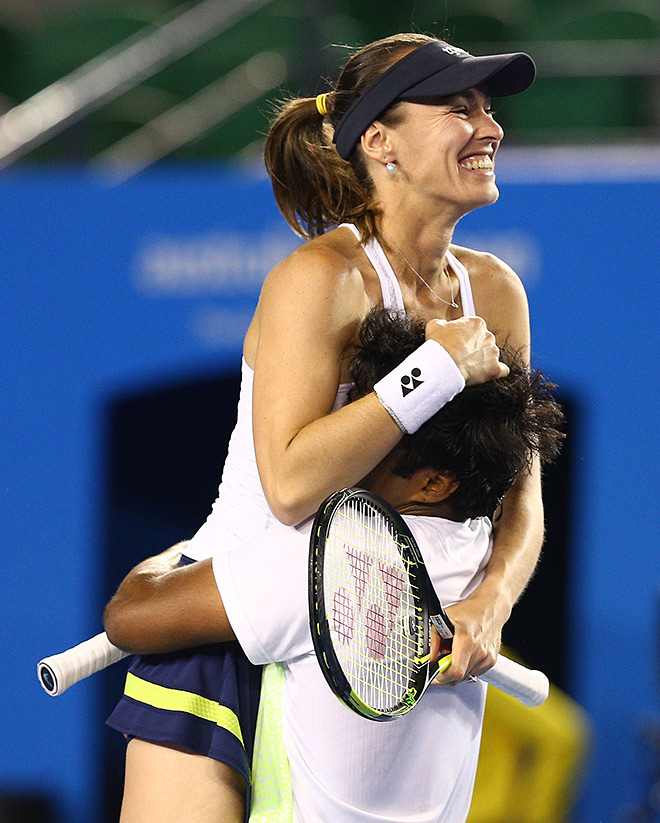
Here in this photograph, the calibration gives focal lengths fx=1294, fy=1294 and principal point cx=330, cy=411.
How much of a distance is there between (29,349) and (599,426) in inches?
67.1

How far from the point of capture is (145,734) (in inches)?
69.4

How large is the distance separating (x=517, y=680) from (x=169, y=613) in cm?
49

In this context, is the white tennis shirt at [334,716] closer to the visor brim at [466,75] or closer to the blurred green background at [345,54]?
the visor brim at [466,75]

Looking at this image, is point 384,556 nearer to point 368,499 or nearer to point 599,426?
point 368,499

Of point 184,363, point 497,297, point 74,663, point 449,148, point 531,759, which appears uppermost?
point 449,148

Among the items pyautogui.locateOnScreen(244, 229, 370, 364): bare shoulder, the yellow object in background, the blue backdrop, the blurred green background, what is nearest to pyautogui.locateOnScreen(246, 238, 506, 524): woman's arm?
pyautogui.locateOnScreen(244, 229, 370, 364): bare shoulder

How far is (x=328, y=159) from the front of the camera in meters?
1.93

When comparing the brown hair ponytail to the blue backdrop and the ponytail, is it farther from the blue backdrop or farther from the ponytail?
the blue backdrop

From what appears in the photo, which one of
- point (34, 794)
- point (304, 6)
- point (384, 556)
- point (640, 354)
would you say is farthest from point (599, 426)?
point (384, 556)

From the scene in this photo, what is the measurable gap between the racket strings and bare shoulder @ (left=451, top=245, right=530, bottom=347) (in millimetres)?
460

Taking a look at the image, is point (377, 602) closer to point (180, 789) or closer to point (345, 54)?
point (180, 789)

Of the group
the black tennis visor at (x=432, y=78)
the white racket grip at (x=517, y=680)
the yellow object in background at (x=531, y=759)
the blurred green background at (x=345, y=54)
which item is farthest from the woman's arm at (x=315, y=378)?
the blurred green background at (x=345, y=54)

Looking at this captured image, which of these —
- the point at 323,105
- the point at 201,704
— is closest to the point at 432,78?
the point at 323,105

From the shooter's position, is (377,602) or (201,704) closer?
(377,602)
